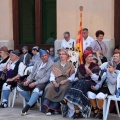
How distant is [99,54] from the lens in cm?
907

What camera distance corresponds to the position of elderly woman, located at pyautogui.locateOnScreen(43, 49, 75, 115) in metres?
7.52

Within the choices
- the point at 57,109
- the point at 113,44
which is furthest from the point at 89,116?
the point at 113,44

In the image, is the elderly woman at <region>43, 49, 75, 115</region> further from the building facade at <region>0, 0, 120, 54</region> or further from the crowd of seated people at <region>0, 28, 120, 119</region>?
the building facade at <region>0, 0, 120, 54</region>

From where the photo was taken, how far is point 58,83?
7.56m

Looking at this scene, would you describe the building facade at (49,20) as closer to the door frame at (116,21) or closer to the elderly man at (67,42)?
the door frame at (116,21)

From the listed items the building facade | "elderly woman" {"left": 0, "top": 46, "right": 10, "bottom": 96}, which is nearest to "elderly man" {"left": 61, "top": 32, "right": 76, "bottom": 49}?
the building facade

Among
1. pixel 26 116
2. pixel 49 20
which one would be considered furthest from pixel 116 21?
pixel 26 116

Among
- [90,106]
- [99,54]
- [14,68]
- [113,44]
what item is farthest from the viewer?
[113,44]

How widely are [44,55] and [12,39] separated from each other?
4.81 metres

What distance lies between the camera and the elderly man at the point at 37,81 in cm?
762

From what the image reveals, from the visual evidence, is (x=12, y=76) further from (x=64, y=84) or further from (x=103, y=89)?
(x=103, y=89)

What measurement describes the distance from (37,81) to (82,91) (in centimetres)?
110

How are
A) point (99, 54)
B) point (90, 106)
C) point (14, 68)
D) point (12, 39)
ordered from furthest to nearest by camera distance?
point (12, 39) → point (99, 54) → point (14, 68) → point (90, 106)

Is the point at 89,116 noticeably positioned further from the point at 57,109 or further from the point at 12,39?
the point at 12,39
